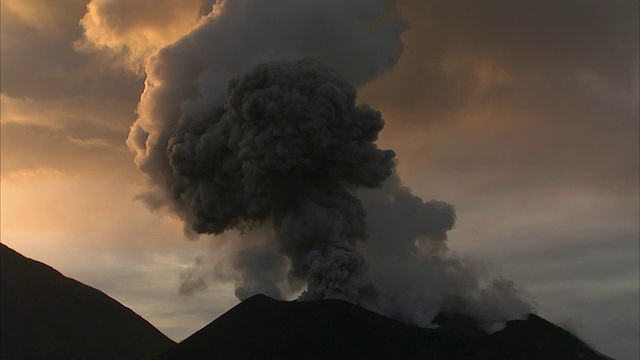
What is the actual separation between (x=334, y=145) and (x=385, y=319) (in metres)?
15.2

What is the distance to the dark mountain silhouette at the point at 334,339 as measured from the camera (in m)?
57.4

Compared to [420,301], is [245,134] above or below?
above

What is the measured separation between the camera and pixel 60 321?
7319cm

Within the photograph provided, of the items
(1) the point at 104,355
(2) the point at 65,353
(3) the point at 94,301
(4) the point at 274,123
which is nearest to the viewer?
(4) the point at 274,123

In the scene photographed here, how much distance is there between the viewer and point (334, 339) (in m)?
58.9

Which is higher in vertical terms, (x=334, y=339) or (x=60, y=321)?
(x=60, y=321)

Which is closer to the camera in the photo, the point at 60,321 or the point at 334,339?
the point at 334,339

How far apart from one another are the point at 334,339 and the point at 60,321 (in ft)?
98.3

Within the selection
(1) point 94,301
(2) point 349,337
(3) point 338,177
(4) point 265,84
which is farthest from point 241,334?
(1) point 94,301

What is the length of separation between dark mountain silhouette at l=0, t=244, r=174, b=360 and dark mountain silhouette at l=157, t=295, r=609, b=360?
13.3 meters

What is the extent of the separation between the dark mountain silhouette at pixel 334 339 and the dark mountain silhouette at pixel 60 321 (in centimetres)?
1334

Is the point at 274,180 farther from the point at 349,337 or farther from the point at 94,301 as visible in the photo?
the point at 94,301

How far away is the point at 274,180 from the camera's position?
64500 millimetres

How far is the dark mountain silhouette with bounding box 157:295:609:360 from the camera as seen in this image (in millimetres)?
57406
